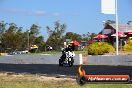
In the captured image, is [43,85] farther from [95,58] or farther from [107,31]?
[107,31]

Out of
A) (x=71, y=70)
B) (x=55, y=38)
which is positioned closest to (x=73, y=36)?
(x=55, y=38)

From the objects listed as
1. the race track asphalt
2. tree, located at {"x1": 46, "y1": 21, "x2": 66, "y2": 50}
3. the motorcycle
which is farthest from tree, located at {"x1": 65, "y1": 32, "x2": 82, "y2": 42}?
the race track asphalt

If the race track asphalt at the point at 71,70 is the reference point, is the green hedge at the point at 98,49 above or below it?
below

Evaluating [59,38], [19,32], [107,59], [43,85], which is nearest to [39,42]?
[59,38]

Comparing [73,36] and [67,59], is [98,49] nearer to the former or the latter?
[67,59]

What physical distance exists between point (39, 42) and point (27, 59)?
1369cm

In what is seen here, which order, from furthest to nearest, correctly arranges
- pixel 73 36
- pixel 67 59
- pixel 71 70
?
pixel 73 36, pixel 67 59, pixel 71 70

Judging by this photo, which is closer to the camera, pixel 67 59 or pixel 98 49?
pixel 67 59

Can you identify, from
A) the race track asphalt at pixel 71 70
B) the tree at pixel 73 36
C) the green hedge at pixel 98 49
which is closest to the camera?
the race track asphalt at pixel 71 70

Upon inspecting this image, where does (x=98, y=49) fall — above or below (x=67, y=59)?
below

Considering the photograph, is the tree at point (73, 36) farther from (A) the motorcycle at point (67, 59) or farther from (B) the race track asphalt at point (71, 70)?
(B) the race track asphalt at point (71, 70)

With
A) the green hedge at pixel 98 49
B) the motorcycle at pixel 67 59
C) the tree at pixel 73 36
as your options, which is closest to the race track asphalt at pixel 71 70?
the motorcycle at pixel 67 59

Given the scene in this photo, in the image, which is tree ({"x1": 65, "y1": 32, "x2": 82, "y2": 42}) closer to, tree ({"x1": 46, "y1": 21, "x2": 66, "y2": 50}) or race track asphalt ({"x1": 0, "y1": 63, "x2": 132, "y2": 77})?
tree ({"x1": 46, "y1": 21, "x2": 66, "y2": 50})

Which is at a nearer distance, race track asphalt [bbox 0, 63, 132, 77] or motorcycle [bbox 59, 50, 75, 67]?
race track asphalt [bbox 0, 63, 132, 77]
